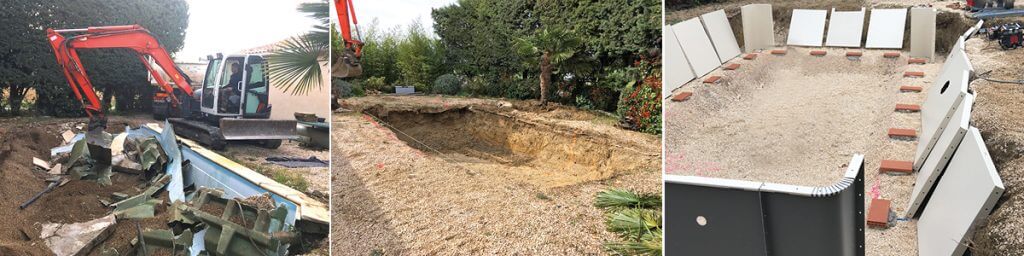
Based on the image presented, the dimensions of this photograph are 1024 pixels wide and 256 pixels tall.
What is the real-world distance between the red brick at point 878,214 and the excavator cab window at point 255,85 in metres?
3.73

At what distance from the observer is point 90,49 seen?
3.04 meters

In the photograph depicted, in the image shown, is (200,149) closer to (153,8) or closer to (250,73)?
(250,73)

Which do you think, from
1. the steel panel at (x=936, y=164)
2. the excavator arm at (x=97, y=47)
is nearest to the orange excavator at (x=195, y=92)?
the excavator arm at (x=97, y=47)

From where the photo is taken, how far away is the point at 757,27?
9398 mm

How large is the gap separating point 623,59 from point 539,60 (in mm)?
1193

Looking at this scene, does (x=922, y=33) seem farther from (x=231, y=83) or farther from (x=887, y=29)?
(x=231, y=83)

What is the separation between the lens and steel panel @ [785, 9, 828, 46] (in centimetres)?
980

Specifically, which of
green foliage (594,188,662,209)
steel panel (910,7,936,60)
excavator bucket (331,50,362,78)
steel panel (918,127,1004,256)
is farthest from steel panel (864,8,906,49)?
excavator bucket (331,50,362,78)

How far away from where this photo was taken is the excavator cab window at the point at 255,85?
3137 mm

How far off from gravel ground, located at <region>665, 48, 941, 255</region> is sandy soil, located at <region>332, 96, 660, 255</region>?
2.05 ft

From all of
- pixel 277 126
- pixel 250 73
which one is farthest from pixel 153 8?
pixel 277 126

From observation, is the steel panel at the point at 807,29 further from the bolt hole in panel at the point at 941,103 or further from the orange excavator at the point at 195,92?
the orange excavator at the point at 195,92

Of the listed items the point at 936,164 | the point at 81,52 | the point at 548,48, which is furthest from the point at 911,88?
the point at 81,52

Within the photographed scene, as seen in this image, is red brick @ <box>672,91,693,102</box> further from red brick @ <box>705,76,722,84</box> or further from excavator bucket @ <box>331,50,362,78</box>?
excavator bucket @ <box>331,50,362,78</box>
